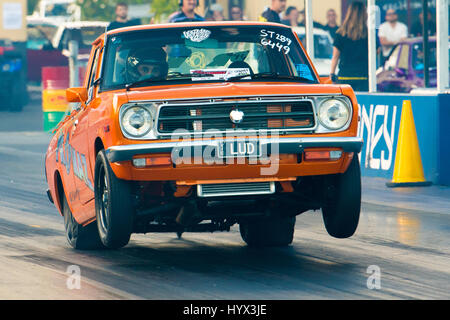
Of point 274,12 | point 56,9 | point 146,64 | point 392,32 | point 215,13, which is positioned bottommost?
point 146,64

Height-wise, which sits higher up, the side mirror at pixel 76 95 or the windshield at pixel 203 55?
the windshield at pixel 203 55

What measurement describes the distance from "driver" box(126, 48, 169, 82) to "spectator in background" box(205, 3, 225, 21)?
1700 centimetres

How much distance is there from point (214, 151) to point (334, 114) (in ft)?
2.95

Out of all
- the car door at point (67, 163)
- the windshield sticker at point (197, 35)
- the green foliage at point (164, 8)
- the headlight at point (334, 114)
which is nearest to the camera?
the headlight at point (334, 114)

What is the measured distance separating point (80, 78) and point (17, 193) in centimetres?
1149

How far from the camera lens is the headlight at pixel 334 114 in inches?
327

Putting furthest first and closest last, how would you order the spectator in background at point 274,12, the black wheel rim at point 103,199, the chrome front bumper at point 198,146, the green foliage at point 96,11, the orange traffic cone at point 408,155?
1. the green foliage at point 96,11
2. the spectator in background at point 274,12
3. the orange traffic cone at point 408,155
4. the black wheel rim at point 103,199
5. the chrome front bumper at point 198,146

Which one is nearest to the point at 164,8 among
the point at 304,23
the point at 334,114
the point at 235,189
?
the point at 304,23

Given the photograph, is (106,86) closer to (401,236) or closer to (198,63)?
(198,63)

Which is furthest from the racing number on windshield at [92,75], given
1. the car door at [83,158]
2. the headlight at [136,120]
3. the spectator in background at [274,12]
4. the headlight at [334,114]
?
the spectator in background at [274,12]

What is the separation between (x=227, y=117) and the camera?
26.7ft

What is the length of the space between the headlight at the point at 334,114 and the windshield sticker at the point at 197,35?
4.79ft

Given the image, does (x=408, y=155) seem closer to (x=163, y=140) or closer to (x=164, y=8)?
(x=163, y=140)

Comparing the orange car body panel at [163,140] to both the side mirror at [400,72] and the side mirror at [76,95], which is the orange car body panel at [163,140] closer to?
the side mirror at [76,95]
